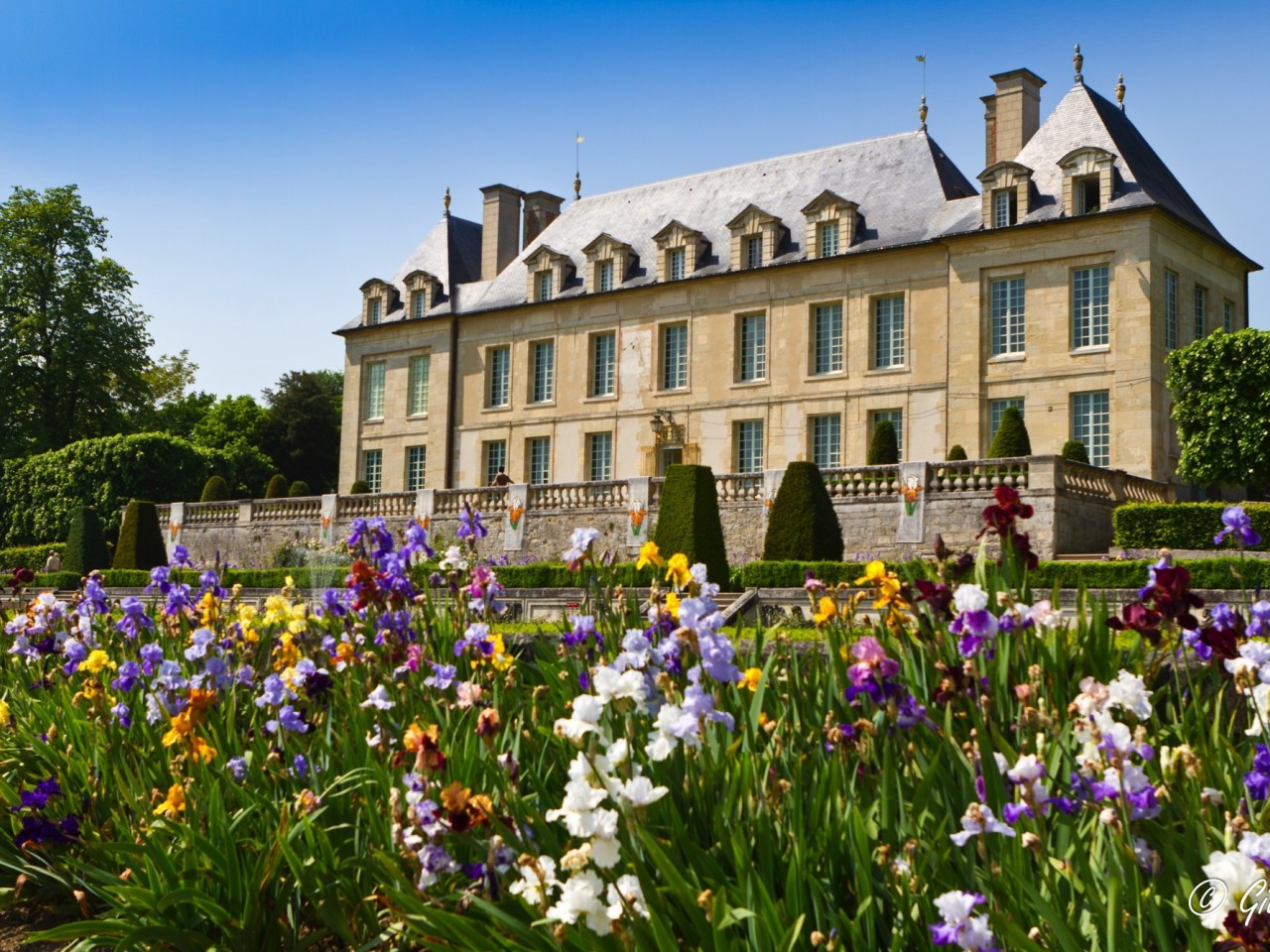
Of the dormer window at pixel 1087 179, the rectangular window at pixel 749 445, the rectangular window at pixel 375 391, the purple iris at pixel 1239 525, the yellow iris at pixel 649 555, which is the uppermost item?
the dormer window at pixel 1087 179

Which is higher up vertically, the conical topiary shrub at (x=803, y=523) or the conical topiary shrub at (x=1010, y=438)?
the conical topiary shrub at (x=1010, y=438)

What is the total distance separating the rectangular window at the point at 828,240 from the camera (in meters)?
32.8

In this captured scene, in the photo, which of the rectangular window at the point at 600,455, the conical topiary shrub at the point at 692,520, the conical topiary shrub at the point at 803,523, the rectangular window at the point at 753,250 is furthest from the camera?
the rectangular window at the point at 600,455

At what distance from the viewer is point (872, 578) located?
4.09m

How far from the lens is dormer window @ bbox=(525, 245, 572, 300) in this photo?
37.8m

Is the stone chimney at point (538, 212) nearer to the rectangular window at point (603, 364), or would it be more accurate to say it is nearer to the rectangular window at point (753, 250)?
the rectangular window at point (603, 364)

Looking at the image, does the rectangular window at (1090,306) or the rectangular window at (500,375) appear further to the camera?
the rectangular window at (500,375)

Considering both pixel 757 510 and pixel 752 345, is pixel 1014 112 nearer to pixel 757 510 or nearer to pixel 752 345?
pixel 752 345

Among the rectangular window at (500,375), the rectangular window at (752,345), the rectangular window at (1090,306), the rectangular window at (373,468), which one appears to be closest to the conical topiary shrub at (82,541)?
the rectangular window at (373,468)

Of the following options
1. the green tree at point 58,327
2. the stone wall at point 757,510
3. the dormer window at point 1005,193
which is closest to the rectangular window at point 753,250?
the dormer window at point 1005,193

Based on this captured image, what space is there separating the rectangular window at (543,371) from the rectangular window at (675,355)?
11.6ft

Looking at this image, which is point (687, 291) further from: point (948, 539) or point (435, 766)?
point (435, 766)

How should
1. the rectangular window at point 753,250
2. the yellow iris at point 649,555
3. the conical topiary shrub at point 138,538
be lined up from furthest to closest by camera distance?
the rectangular window at point 753,250 → the conical topiary shrub at point 138,538 → the yellow iris at point 649,555

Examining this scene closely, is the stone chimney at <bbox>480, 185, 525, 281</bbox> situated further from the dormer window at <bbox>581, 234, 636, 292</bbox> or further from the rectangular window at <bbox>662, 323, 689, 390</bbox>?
the rectangular window at <bbox>662, 323, 689, 390</bbox>
